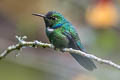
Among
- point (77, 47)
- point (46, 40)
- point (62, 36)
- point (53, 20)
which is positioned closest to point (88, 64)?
point (77, 47)

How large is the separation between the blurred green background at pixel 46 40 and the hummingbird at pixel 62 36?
2.50 meters

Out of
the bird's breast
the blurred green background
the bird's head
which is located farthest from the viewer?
the blurred green background

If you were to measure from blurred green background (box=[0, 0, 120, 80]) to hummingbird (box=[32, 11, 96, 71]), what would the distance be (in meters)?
2.50

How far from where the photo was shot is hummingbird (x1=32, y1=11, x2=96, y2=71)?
145 inches

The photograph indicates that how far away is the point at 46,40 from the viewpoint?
8148 mm

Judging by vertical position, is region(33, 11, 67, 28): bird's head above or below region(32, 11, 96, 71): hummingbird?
above

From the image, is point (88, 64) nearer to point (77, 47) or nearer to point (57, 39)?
point (77, 47)

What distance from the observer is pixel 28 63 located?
25.0 ft

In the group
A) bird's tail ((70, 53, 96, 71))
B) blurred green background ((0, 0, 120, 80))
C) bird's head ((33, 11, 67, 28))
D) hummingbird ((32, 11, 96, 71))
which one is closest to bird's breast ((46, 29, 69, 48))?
hummingbird ((32, 11, 96, 71))

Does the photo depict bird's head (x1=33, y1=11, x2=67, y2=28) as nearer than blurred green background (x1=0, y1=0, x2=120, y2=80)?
Yes

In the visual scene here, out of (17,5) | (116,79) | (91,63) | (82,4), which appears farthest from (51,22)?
(17,5)

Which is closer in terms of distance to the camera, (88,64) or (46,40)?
(88,64)

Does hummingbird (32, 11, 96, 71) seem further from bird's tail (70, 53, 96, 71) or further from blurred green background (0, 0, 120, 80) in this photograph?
blurred green background (0, 0, 120, 80)

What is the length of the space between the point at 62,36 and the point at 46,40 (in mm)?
4417
